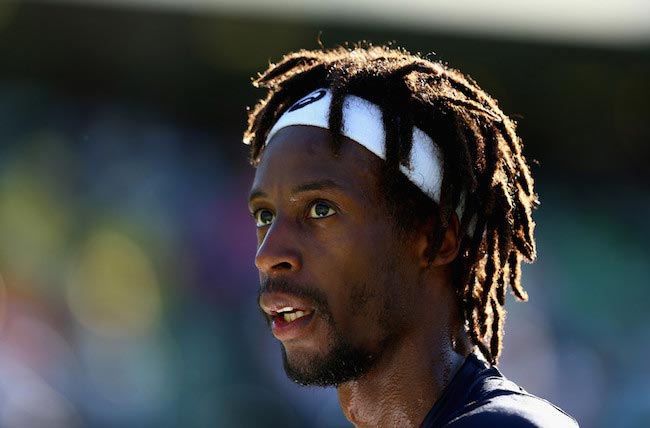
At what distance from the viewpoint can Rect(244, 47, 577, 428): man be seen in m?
3.58

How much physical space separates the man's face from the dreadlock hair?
10 cm

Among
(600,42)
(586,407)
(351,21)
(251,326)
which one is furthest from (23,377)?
(600,42)

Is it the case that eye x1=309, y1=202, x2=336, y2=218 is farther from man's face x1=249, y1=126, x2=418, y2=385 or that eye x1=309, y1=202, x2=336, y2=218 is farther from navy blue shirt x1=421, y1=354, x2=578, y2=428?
navy blue shirt x1=421, y1=354, x2=578, y2=428

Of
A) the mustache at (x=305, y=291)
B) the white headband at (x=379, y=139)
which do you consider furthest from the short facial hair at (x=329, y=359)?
the white headband at (x=379, y=139)

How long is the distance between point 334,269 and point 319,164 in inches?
14.2

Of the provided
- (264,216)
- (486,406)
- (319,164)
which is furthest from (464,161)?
(486,406)

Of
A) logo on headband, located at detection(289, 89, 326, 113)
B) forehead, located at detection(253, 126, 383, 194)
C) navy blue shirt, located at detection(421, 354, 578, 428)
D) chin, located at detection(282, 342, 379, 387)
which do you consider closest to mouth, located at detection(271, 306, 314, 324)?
chin, located at detection(282, 342, 379, 387)

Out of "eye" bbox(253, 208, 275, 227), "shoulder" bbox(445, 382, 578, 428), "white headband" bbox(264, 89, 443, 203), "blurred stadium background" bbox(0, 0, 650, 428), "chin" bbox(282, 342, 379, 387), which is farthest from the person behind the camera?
"blurred stadium background" bbox(0, 0, 650, 428)

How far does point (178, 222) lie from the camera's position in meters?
11.6

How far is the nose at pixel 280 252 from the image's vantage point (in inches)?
142

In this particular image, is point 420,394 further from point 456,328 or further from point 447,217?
point 447,217

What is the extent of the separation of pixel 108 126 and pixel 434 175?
8404 millimetres

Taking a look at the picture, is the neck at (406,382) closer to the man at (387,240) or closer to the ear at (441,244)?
the man at (387,240)

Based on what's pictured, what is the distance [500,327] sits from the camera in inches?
155
